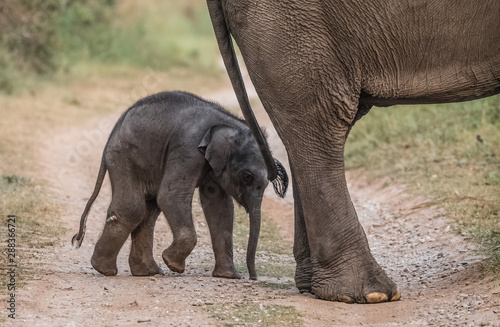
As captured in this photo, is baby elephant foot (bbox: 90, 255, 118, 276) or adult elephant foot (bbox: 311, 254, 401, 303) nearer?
adult elephant foot (bbox: 311, 254, 401, 303)

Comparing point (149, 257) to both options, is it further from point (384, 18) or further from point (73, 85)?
point (73, 85)

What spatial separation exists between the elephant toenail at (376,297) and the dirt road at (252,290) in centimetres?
5

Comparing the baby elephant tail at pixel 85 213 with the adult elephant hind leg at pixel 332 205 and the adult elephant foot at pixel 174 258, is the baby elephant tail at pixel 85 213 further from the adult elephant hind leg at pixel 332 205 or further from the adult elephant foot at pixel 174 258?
the adult elephant hind leg at pixel 332 205

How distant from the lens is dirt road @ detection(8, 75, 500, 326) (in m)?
4.33

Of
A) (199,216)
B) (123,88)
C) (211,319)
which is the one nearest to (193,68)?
(123,88)

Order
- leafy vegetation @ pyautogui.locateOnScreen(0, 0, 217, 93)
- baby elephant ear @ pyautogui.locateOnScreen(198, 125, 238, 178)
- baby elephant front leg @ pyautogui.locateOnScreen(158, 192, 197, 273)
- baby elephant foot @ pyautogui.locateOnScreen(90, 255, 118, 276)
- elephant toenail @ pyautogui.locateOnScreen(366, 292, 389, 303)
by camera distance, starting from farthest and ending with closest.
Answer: leafy vegetation @ pyautogui.locateOnScreen(0, 0, 217, 93), baby elephant foot @ pyautogui.locateOnScreen(90, 255, 118, 276), baby elephant ear @ pyautogui.locateOnScreen(198, 125, 238, 178), baby elephant front leg @ pyautogui.locateOnScreen(158, 192, 197, 273), elephant toenail @ pyautogui.locateOnScreen(366, 292, 389, 303)

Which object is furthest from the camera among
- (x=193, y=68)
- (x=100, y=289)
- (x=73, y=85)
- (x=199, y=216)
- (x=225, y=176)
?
(x=193, y=68)

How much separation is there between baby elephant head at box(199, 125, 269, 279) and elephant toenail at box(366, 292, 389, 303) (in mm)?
1053

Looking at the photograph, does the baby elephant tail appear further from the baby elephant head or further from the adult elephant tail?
the adult elephant tail

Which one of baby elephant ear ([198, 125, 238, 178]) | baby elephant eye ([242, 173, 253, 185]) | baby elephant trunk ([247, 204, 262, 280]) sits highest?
baby elephant ear ([198, 125, 238, 178])

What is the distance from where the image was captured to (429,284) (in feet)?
17.5

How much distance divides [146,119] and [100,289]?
1357mm

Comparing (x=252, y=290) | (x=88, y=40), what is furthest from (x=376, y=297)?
(x=88, y=40)

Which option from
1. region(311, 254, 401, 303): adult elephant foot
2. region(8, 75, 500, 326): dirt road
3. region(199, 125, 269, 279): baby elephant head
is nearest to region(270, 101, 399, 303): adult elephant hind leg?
region(311, 254, 401, 303): adult elephant foot
